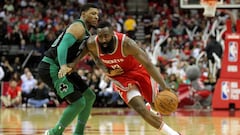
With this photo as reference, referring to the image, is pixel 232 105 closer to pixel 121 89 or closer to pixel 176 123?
pixel 176 123

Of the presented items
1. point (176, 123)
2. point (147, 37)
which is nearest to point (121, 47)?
point (176, 123)

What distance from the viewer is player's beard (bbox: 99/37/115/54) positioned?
6691 mm

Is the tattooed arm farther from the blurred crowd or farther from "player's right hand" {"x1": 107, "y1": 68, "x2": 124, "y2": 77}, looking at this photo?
the blurred crowd

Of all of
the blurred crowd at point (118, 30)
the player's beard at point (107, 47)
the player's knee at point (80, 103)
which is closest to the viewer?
the player's beard at point (107, 47)

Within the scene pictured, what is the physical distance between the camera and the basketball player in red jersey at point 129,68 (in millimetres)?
6629

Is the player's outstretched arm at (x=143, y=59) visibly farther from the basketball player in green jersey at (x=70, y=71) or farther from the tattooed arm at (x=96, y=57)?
the basketball player in green jersey at (x=70, y=71)

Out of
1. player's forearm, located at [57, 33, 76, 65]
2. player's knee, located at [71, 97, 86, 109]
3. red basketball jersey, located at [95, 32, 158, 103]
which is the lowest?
player's knee, located at [71, 97, 86, 109]

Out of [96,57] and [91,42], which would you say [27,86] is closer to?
[96,57]

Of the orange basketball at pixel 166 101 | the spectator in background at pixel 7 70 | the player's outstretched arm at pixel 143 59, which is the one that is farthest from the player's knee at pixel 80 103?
the spectator in background at pixel 7 70

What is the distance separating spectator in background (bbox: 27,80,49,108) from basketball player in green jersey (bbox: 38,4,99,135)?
32.0 feet

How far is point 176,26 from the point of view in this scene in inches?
858

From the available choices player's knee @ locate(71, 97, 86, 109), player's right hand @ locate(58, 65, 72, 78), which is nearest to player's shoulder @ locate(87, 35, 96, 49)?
player's right hand @ locate(58, 65, 72, 78)

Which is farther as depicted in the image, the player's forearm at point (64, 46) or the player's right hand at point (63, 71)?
the player's forearm at point (64, 46)

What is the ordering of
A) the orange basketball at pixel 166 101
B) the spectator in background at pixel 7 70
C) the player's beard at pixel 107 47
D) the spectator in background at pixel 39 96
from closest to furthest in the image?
the orange basketball at pixel 166 101
the player's beard at pixel 107 47
the spectator in background at pixel 39 96
the spectator in background at pixel 7 70
